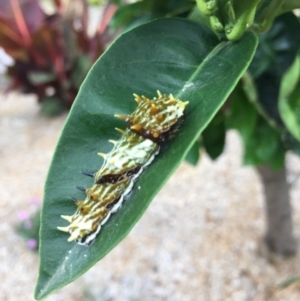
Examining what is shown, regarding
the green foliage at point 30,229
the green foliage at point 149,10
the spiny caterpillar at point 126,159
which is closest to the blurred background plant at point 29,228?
the green foliage at point 30,229

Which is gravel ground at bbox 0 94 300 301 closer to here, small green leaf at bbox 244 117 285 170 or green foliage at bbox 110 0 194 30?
small green leaf at bbox 244 117 285 170

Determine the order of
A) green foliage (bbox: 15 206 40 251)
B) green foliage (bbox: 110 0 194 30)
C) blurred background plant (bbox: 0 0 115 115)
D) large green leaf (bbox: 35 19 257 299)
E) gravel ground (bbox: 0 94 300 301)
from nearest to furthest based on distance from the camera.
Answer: large green leaf (bbox: 35 19 257 299) → green foliage (bbox: 110 0 194 30) → gravel ground (bbox: 0 94 300 301) → green foliage (bbox: 15 206 40 251) → blurred background plant (bbox: 0 0 115 115)

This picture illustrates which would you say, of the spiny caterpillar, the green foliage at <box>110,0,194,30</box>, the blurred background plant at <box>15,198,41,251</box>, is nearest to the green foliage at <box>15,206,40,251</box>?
the blurred background plant at <box>15,198,41,251</box>

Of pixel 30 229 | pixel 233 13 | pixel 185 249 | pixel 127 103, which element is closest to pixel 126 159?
pixel 127 103

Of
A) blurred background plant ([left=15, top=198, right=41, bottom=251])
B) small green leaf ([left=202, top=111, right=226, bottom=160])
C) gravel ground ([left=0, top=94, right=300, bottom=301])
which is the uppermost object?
small green leaf ([left=202, top=111, right=226, bottom=160])

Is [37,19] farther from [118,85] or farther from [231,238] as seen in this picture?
[118,85]

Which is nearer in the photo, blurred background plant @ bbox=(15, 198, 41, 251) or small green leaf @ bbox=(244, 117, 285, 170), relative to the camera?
small green leaf @ bbox=(244, 117, 285, 170)

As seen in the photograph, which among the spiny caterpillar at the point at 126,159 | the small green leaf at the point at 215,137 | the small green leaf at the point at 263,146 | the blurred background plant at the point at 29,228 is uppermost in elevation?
the spiny caterpillar at the point at 126,159

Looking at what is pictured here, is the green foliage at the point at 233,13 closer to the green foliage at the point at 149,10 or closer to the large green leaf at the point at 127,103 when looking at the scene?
the large green leaf at the point at 127,103
